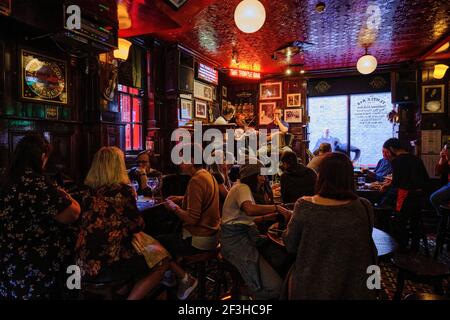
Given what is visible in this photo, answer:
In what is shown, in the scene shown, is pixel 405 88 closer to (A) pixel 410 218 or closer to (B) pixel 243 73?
(B) pixel 243 73

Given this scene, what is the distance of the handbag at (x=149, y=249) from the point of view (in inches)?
85.8

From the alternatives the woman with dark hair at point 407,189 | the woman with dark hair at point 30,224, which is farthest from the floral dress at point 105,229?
the woman with dark hair at point 407,189

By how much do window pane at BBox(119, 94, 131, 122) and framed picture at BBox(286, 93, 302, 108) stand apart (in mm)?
A: 4617

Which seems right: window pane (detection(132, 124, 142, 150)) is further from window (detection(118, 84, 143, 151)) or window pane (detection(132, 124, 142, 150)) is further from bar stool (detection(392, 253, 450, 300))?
bar stool (detection(392, 253, 450, 300))

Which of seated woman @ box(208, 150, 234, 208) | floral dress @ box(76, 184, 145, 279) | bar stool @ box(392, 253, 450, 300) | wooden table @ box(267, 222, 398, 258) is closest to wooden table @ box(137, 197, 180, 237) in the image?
floral dress @ box(76, 184, 145, 279)

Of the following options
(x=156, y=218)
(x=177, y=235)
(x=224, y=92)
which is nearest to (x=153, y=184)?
(x=156, y=218)

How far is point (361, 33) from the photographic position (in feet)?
17.0

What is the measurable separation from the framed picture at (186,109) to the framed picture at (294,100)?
317cm

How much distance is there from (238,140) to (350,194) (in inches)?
168

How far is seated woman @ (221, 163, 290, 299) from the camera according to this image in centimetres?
215

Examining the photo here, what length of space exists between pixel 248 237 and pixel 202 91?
16.6 ft

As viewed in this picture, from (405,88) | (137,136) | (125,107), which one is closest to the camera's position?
(125,107)

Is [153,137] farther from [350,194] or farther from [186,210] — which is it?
[350,194]

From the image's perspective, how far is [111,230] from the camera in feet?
6.75
